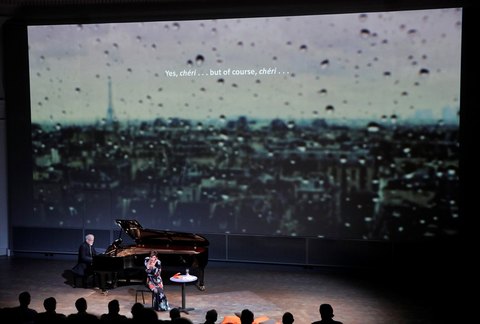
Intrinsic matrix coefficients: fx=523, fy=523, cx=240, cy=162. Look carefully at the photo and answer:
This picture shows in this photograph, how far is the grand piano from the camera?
25.8 ft

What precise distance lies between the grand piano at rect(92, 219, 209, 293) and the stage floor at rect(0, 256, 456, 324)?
42cm

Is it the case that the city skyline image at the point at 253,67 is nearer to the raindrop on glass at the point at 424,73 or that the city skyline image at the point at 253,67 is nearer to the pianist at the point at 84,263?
the raindrop on glass at the point at 424,73

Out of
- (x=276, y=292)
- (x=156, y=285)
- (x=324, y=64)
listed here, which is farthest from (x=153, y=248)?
(x=324, y=64)

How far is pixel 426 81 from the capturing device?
8461mm

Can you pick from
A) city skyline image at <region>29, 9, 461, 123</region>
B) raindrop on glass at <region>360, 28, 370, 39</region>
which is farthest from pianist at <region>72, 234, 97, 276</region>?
raindrop on glass at <region>360, 28, 370, 39</region>

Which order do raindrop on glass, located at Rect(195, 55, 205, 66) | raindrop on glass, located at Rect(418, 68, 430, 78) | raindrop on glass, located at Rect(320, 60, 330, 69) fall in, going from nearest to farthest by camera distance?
1. raindrop on glass, located at Rect(418, 68, 430, 78)
2. raindrop on glass, located at Rect(320, 60, 330, 69)
3. raindrop on glass, located at Rect(195, 55, 205, 66)

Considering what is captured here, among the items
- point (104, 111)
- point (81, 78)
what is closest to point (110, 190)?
point (104, 111)

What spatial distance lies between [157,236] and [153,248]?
20 centimetres

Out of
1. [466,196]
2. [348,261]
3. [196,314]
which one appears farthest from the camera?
[348,261]

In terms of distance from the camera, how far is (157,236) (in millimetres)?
8320

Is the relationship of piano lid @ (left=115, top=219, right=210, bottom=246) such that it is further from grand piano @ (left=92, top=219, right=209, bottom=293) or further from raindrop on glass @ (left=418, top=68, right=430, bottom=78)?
raindrop on glass @ (left=418, top=68, right=430, bottom=78)

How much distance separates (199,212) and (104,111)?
2.53m

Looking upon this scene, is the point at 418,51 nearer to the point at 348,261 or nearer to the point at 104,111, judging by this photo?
the point at 348,261

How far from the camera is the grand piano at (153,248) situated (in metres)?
7.87
